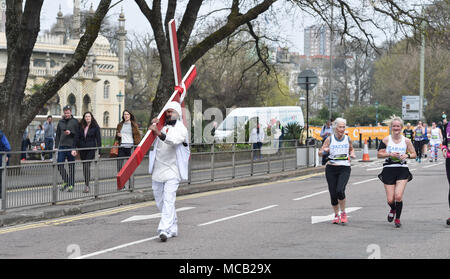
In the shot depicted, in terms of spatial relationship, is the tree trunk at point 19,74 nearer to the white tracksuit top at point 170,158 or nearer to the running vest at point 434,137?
the white tracksuit top at point 170,158

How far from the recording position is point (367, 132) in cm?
4938

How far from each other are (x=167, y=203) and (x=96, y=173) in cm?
521

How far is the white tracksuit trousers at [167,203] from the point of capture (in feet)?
32.7

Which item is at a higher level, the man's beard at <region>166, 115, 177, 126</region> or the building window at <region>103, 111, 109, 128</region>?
the building window at <region>103, 111, 109, 128</region>

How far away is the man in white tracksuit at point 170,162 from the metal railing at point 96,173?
3262mm

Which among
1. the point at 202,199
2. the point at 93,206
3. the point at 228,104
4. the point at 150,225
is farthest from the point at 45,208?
the point at 228,104

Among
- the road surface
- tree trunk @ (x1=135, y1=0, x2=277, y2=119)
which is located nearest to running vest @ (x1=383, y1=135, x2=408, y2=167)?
the road surface

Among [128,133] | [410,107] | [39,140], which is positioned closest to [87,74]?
[410,107]

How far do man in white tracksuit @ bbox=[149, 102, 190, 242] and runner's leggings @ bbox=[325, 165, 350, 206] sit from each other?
2.64 meters

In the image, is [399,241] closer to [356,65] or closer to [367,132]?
[367,132]

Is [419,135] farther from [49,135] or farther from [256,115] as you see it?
[49,135]

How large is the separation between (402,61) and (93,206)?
62149 millimetres

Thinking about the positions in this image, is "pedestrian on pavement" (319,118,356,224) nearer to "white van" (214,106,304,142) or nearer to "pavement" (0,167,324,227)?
"pavement" (0,167,324,227)

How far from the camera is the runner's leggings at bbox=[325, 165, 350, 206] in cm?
1165
